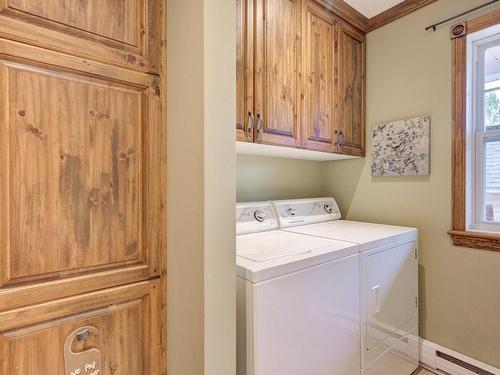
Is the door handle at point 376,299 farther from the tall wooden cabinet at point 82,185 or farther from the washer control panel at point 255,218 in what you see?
the tall wooden cabinet at point 82,185

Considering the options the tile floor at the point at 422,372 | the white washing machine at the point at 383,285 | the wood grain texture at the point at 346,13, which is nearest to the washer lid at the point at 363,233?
the white washing machine at the point at 383,285

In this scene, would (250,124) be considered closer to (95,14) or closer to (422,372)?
(95,14)

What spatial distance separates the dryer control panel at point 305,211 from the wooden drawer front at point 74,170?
3.34 feet

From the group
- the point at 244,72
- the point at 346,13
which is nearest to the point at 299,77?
the point at 244,72

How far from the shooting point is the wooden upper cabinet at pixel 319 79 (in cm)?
177

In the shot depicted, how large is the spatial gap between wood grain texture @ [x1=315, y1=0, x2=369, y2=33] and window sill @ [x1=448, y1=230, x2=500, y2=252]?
5.57 ft

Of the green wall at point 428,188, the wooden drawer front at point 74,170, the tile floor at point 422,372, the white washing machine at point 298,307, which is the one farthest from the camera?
the tile floor at point 422,372

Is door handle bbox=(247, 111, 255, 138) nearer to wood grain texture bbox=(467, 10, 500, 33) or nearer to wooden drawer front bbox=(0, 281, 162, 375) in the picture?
wooden drawer front bbox=(0, 281, 162, 375)

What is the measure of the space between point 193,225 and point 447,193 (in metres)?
1.79

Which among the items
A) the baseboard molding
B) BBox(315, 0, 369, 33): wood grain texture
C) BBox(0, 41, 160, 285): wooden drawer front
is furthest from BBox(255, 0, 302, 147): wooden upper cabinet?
the baseboard molding

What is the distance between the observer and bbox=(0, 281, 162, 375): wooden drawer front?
2.65 feet

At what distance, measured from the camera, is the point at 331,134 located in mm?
1949

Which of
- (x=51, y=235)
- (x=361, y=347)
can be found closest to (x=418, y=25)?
(x=361, y=347)

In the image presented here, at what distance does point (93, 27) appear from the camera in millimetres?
924
